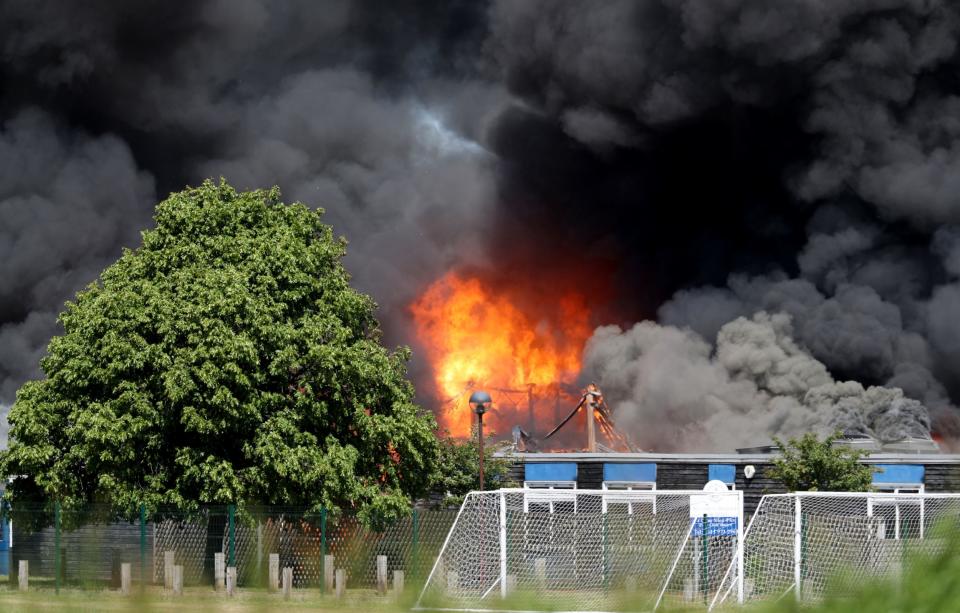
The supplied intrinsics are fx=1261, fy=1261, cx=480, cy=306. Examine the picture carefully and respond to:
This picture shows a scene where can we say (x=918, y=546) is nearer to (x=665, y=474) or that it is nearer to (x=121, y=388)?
(x=121, y=388)

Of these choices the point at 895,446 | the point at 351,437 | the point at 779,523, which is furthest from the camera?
the point at 895,446

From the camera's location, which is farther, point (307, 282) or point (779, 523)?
point (307, 282)

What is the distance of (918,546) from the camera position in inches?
306

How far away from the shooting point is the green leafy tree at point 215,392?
117ft

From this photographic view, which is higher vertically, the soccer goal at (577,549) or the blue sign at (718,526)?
the blue sign at (718,526)

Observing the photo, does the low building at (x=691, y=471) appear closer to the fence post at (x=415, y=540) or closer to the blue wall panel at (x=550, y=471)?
the blue wall panel at (x=550, y=471)

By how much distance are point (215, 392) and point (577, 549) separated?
1124 centimetres

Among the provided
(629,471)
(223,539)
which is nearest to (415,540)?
(223,539)

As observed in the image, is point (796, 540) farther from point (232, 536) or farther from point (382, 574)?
point (232, 536)

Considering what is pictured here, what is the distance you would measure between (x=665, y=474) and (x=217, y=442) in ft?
67.7

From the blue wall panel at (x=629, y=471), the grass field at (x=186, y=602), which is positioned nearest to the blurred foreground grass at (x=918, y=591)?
the grass field at (x=186, y=602)

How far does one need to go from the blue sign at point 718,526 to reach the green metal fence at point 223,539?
657 centimetres

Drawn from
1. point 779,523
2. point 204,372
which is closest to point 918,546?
point 779,523

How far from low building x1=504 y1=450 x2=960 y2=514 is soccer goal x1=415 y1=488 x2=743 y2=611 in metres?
13.1
